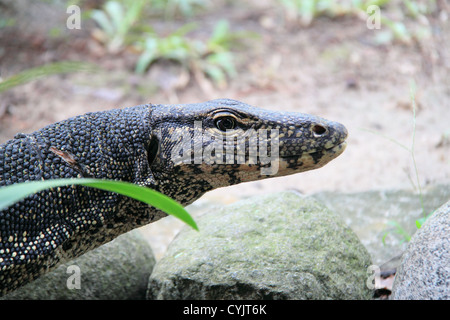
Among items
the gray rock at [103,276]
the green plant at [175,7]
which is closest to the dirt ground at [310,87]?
the green plant at [175,7]

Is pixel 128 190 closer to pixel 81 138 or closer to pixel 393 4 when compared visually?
pixel 81 138

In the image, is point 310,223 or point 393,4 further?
point 393,4

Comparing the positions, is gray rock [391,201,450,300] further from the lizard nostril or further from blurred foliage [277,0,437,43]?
blurred foliage [277,0,437,43]

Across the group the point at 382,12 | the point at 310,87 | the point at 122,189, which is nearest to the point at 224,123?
the point at 122,189

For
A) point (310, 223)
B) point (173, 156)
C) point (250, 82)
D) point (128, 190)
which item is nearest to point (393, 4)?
point (250, 82)

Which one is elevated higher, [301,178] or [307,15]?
[307,15]
